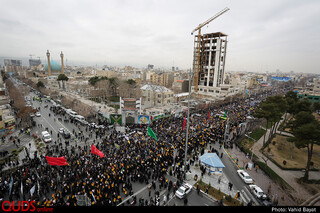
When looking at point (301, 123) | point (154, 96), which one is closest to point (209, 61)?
point (154, 96)

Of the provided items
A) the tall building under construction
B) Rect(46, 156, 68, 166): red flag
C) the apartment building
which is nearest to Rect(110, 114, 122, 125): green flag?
the apartment building

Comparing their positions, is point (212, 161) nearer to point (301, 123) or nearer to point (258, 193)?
point (258, 193)

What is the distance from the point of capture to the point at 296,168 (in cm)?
1730

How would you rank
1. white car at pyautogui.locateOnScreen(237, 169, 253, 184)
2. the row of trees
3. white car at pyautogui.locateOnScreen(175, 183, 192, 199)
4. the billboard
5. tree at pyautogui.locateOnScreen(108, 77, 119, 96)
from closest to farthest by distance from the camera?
white car at pyautogui.locateOnScreen(175, 183, 192, 199) < the row of trees < white car at pyautogui.locateOnScreen(237, 169, 253, 184) < the billboard < tree at pyautogui.locateOnScreen(108, 77, 119, 96)

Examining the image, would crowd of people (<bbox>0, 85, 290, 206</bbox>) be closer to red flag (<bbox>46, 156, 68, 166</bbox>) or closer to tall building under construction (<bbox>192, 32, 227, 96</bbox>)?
red flag (<bbox>46, 156, 68, 166</bbox>)

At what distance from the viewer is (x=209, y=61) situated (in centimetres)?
6125

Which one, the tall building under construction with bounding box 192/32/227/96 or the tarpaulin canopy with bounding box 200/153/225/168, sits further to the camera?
the tall building under construction with bounding box 192/32/227/96

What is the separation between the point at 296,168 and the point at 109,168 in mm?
18968

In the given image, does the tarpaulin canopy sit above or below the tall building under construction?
below

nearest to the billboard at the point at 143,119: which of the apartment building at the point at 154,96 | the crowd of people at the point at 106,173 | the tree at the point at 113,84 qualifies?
the crowd of people at the point at 106,173

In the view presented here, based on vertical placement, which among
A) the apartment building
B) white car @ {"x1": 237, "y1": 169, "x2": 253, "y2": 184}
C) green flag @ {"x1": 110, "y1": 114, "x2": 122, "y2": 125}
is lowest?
white car @ {"x1": 237, "y1": 169, "x2": 253, "y2": 184}

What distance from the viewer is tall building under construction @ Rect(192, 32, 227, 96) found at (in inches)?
2302

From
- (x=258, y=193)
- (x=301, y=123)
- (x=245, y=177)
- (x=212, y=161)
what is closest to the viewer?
(x=258, y=193)

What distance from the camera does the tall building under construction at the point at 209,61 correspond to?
192 feet
